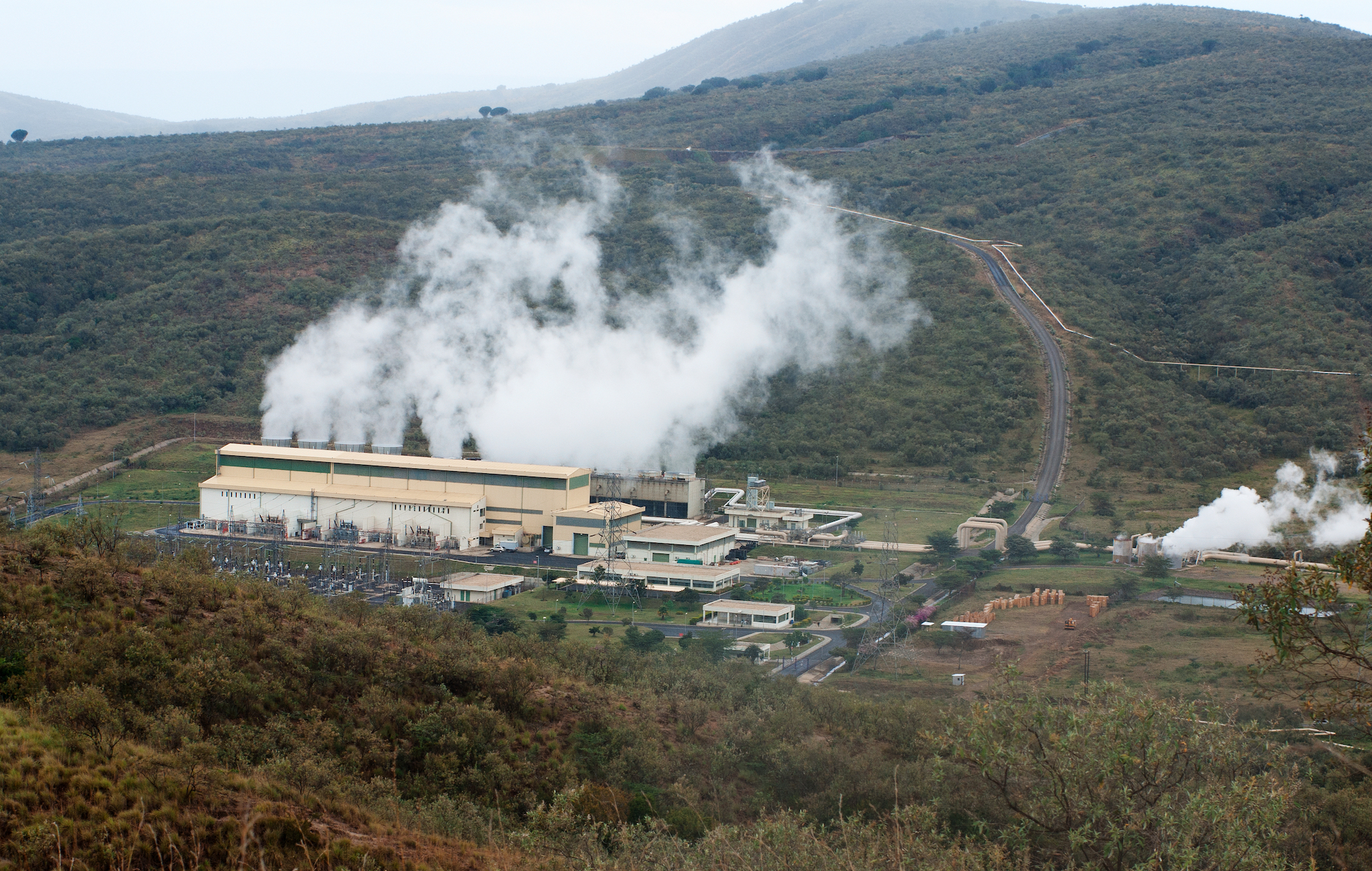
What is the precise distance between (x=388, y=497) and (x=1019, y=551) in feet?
73.1

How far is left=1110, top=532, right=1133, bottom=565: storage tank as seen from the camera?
32.8m

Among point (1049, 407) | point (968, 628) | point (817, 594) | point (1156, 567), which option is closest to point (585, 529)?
point (817, 594)

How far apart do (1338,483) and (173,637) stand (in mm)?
36817

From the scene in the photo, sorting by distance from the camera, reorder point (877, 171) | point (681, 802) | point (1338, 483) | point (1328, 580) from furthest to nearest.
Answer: point (877, 171) → point (1338, 483) → point (681, 802) → point (1328, 580)

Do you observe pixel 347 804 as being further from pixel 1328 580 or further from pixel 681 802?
pixel 1328 580

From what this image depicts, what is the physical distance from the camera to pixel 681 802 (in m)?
14.0

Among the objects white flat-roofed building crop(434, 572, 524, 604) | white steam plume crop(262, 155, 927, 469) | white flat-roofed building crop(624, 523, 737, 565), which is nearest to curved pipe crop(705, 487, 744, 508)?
white steam plume crop(262, 155, 927, 469)

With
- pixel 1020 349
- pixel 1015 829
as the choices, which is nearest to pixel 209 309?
pixel 1020 349

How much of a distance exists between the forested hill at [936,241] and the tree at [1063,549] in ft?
31.8

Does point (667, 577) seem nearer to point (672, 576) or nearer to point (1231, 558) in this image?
point (672, 576)

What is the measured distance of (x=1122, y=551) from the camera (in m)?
32.9

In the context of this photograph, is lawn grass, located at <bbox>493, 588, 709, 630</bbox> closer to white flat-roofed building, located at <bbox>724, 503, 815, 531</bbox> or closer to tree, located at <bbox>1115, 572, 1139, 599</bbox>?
white flat-roofed building, located at <bbox>724, 503, 815, 531</bbox>

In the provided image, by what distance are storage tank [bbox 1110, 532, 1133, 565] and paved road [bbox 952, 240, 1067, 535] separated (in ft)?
13.9

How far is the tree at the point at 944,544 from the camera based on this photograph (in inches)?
1371
